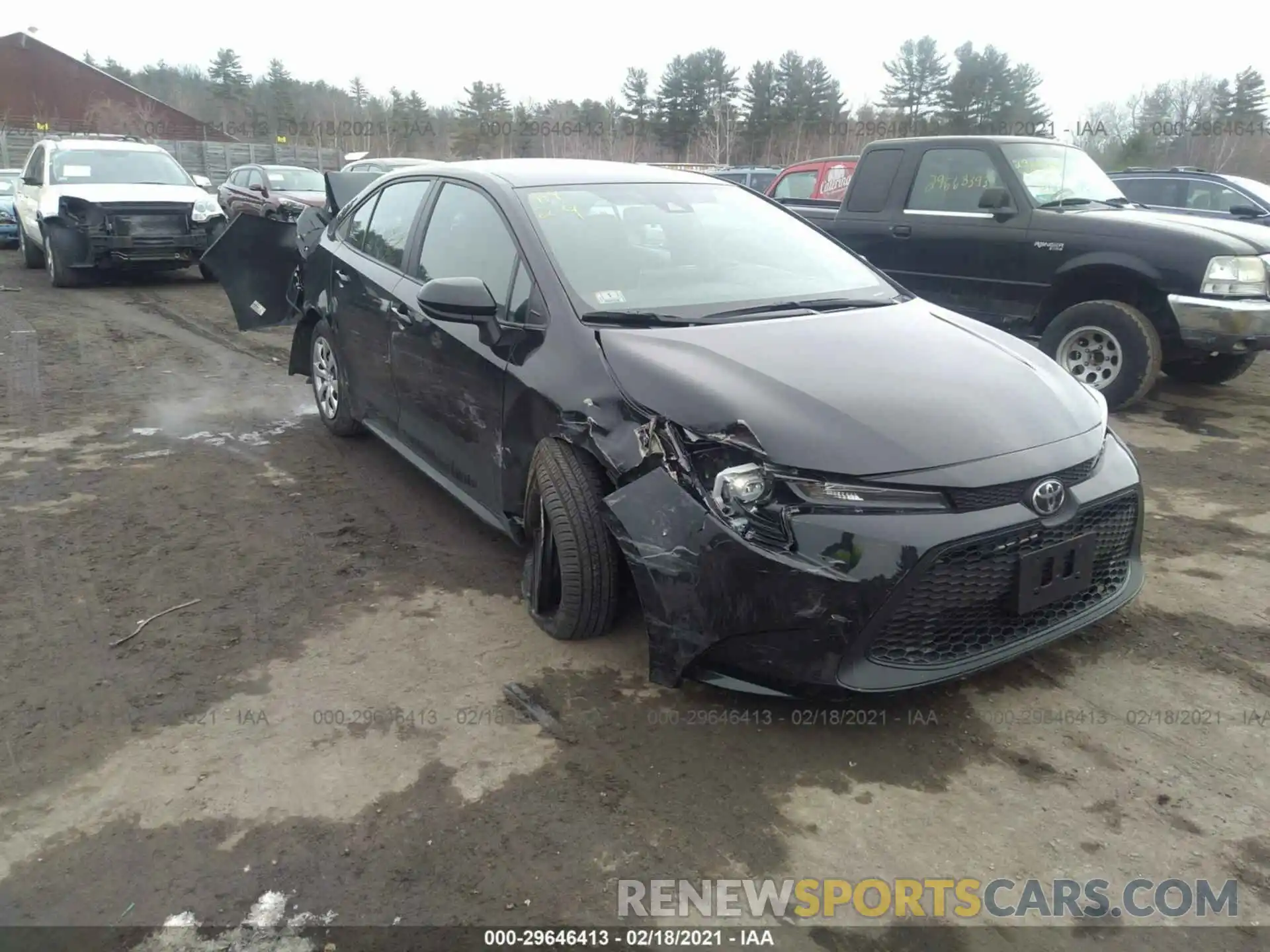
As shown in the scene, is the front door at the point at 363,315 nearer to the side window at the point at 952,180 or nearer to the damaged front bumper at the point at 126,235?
the side window at the point at 952,180

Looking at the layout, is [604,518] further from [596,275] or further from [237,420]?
[237,420]

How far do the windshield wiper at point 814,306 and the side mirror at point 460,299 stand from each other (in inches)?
33.1

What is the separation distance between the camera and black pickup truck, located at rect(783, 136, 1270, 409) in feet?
19.9

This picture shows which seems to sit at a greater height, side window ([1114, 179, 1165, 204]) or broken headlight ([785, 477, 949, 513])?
side window ([1114, 179, 1165, 204])

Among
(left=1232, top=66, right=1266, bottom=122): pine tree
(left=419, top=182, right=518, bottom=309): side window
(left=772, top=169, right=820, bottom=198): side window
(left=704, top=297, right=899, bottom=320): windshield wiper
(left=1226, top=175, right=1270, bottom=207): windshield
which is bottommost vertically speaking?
(left=704, top=297, right=899, bottom=320): windshield wiper

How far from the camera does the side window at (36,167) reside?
1216 cm

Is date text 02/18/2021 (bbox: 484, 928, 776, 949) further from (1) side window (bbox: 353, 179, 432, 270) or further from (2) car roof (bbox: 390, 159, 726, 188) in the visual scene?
(1) side window (bbox: 353, 179, 432, 270)

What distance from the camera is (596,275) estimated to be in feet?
11.7

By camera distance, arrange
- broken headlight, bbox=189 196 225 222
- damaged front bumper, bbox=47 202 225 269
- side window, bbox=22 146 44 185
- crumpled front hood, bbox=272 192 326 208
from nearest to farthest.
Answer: damaged front bumper, bbox=47 202 225 269 → broken headlight, bbox=189 196 225 222 → side window, bbox=22 146 44 185 → crumpled front hood, bbox=272 192 326 208

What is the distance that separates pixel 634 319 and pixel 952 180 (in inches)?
196

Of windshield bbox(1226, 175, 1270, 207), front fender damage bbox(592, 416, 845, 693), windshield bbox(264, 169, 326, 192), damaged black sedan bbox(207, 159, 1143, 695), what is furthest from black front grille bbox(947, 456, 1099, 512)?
windshield bbox(264, 169, 326, 192)

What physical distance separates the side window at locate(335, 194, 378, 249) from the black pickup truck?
4299 mm

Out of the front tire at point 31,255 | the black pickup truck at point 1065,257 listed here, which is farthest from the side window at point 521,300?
the front tire at point 31,255

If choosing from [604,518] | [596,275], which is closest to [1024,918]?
[604,518]
